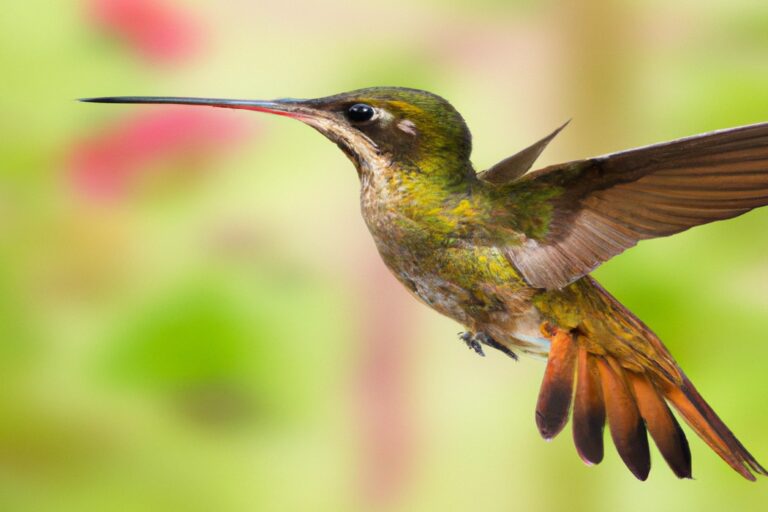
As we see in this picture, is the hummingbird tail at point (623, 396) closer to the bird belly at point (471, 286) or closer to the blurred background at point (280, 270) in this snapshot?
the bird belly at point (471, 286)

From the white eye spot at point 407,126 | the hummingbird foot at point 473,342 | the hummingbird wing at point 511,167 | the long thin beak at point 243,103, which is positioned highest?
the long thin beak at point 243,103

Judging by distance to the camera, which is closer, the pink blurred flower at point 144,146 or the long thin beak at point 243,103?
the long thin beak at point 243,103

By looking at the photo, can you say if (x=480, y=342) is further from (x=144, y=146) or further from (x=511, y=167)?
(x=144, y=146)

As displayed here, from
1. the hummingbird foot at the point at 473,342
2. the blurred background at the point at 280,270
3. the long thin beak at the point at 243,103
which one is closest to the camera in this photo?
the long thin beak at the point at 243,103

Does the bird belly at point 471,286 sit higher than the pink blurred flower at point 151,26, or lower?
lower

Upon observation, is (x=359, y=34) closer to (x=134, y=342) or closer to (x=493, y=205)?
(x=134, y=342)

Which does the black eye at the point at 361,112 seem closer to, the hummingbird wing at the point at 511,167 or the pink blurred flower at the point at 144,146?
the hummingbird wing at the point at 511,167

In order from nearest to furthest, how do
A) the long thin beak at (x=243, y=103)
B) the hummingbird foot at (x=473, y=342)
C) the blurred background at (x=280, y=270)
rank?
the long thin beak at (x=243, y=103)
the hummingbird foot at (x=473, y=342)
the blurred background at (x=280, y=270)

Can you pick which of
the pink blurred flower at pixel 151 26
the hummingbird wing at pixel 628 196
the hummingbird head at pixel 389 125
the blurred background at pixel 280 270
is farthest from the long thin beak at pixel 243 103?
the pink blurred flower at pixel 151 26
